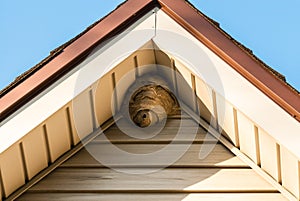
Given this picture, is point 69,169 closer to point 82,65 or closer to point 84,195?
point 84,195

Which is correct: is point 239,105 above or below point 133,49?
below

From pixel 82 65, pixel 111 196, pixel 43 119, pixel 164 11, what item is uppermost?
pixel 164 11

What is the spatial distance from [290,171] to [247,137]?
0.27 m

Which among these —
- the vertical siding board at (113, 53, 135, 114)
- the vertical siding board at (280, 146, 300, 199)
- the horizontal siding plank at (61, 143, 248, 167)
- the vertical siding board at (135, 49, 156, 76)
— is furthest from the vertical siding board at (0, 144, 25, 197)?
the vertical siding board at (280, 146, 300, 199)

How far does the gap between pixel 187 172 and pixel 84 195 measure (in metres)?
0.48

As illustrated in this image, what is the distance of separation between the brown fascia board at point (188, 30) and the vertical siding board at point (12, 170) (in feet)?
0.67

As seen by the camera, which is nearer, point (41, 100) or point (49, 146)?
point (41, 100)

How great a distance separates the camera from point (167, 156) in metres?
3.43

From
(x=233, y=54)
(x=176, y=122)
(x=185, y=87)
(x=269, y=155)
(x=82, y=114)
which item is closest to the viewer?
(x=233, y=54)

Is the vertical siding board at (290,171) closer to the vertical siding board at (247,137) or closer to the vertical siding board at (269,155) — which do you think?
the vertical siding board at (269,155)

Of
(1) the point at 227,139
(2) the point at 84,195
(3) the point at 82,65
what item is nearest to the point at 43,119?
(3) the point at 82,65

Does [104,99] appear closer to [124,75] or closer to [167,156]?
[124,75]

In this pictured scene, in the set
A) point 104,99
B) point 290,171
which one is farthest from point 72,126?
point 290,171

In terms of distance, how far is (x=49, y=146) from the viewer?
3.28m
